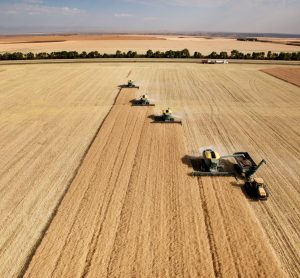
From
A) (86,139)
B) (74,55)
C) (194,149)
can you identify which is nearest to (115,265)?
(194,149)

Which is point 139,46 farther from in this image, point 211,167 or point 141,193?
point 141,193

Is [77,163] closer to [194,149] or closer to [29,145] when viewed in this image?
[29,145]

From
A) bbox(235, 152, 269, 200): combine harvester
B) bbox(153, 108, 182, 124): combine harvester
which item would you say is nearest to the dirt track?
bbox(235, 152, 269, 200): combine harvester

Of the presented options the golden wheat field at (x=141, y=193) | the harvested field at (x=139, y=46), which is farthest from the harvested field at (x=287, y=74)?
the harvested field at (x=139, y=46)

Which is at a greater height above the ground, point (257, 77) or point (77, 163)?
point (257, 77)

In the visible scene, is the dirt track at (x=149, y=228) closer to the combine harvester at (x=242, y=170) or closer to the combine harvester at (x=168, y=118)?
the combine harvester at (x=242, y=170)

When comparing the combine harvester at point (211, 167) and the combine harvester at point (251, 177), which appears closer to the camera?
the combine harvester at point (251, 177)

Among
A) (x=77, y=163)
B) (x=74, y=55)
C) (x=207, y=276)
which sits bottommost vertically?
(x=207, y=276)
